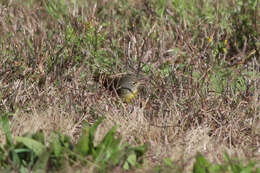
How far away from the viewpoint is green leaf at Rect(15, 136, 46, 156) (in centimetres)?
300

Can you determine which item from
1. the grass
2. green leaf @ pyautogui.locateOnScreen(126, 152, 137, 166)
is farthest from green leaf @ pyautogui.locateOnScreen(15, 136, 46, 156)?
green leaf @ pyautogui.locateOnScreen(126, 152, 137, 166)

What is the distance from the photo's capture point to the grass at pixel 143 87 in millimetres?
3105

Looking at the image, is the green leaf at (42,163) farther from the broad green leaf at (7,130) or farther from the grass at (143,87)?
the broad green leaf at (7,130)

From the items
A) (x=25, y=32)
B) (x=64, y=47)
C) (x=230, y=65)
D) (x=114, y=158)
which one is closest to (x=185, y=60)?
(x=230, y=65)

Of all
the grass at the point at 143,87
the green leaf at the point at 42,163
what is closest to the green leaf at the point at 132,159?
the grass at the point at 143,87

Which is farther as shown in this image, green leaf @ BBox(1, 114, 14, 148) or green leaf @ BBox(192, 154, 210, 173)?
green leaf @ BBox(1, 114, 14, 148)

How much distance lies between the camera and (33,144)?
301 cm

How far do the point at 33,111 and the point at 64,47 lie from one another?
74cm

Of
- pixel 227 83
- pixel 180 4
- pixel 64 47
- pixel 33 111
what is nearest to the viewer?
pixel 33 111

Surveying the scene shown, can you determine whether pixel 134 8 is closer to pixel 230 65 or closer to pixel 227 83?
pixel 230 65

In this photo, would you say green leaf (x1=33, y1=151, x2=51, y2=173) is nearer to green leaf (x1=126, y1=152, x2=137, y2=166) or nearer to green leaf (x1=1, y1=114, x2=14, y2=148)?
green leaf (x1=1, y1=114, x2=14, y2=148)

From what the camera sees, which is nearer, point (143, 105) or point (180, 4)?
point (143, 105)

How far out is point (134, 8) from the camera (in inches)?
206

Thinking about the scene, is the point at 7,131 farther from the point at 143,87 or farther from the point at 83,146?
the point at 143,87
